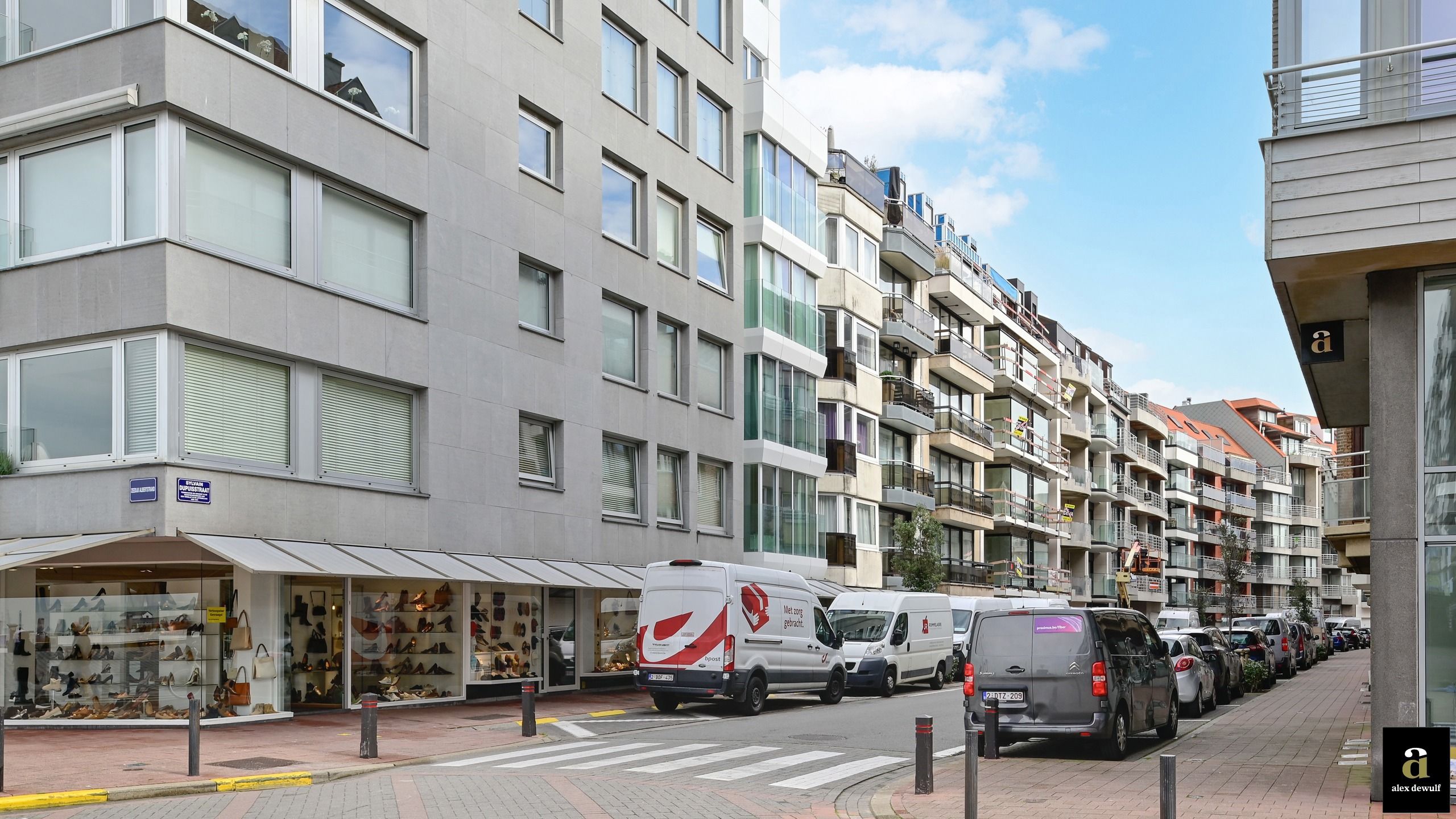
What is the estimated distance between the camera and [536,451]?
28.1 metres

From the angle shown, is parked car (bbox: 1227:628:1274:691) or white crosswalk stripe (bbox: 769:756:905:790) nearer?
white crosswalk stripe (bbox: 769:756:905:790)

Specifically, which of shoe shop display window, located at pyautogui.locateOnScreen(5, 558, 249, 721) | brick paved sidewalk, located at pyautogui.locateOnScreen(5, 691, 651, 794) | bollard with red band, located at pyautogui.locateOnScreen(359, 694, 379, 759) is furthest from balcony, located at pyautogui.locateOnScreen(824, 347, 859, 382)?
bollard with red band, located at pyautogui.locateOnScreen(359, 694, 379, 759)

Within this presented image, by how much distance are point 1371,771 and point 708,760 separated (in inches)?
290

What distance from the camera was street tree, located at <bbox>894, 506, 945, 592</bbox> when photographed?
148ft

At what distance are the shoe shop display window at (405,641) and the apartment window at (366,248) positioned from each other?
16.8 feet

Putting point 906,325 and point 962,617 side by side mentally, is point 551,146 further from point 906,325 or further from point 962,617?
point 906,325

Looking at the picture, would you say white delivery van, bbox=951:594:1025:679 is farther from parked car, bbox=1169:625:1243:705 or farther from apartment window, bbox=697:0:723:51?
apartment window, bbox=697:0:723:51

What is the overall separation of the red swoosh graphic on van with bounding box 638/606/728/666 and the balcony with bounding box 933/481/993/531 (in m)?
31.1

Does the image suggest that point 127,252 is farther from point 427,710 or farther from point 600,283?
point 600,283

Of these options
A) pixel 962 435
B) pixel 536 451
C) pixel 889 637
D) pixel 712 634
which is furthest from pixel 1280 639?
pixel 536 451

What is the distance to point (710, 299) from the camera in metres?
34.8

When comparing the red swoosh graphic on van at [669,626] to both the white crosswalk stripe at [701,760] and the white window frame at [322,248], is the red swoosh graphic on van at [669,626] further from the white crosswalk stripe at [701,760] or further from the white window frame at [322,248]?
the white window frame at [322,248]

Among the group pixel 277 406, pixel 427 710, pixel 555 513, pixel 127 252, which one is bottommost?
pixel 427 710

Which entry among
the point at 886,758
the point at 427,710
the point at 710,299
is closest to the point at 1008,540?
the point at 710,299
